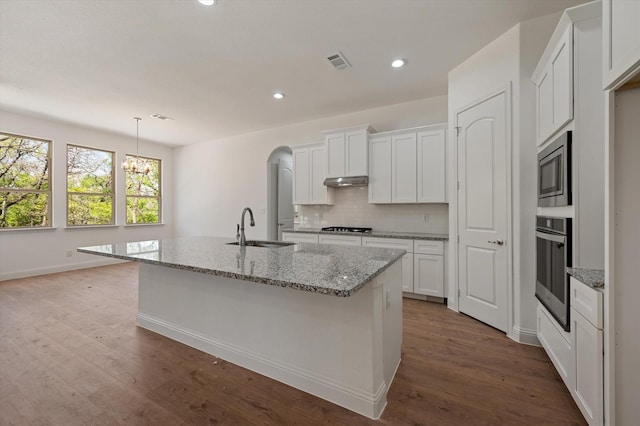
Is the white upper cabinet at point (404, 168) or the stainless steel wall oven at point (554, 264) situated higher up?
the white upper cabinet at point (404, 168)

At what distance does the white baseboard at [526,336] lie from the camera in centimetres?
239

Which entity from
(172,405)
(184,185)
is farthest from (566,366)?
(184,185)

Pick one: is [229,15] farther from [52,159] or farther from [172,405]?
[52,159]

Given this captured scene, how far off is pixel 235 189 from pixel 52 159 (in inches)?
128

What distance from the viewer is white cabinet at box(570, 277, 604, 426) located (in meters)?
1.30

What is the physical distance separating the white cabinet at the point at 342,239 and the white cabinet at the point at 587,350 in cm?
251

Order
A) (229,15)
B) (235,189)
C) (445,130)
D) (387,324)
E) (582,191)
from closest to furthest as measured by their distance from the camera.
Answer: (582,191), (387,324), (229,15), (445,130), (235,189)

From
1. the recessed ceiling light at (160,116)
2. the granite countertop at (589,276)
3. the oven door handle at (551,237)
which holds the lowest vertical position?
the granite countertop at (589,276)

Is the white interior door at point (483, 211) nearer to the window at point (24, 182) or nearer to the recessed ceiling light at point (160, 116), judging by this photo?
the recessed ceiling light at point (160, 116)

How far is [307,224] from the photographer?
516cm

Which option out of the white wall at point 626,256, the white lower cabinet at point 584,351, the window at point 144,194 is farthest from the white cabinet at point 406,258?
the window at point 144,194

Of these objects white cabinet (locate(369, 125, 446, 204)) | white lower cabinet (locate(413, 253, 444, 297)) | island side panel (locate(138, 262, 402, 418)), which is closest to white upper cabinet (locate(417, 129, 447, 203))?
white cabinet (locate(369, 125, 446, 204))

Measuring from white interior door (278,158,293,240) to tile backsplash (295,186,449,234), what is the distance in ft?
2.14

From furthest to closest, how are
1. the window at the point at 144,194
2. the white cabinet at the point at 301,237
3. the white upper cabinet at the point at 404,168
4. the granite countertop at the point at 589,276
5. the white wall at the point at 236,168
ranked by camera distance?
the window at the point at 144,194 → the white wall at the point at 236,168 → the white cabinet at the point at 301,237 → the white upper cabinet at the point at 404,168 → the granite countertop at the point at 589,276
